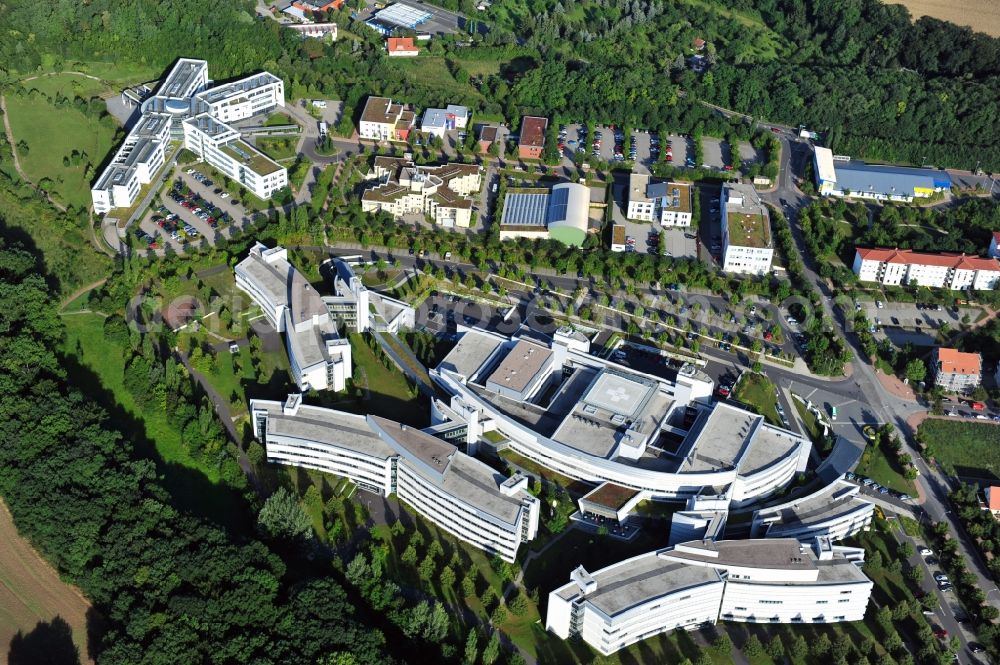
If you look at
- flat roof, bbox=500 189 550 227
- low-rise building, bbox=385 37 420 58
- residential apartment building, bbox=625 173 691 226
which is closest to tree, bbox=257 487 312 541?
flat roof, bbox=500 189 550 227

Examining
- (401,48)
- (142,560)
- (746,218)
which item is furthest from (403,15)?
(142,560)

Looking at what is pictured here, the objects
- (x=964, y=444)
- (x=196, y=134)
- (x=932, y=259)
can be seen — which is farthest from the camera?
(x=196, y=134)

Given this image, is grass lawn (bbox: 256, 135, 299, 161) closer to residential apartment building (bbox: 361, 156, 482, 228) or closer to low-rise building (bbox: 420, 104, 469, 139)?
residential apartment building (bbox: 361, 156, 482, 228)

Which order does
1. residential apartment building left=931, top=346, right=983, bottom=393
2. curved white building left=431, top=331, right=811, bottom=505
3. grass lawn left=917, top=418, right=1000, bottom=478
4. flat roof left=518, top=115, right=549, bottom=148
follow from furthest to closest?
flat roof left=518, top=115, right=549, bottom=148
residential apartment building left=931, top=346, right=983, bottom=393
grass lawn left=917, top=418, right=1000, bottom=478
curved white building left=431, top=331, right=811, bottom=505

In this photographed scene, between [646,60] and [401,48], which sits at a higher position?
[646,60]

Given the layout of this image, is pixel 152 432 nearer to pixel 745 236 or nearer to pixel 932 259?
pixel 745 236

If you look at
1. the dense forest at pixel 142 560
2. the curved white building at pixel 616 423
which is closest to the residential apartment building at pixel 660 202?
the curved white building at pixel 616 423

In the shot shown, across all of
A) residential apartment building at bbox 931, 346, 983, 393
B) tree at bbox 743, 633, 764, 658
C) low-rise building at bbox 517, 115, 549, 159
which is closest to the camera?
tree at bbox 743, 633, 764, 658
